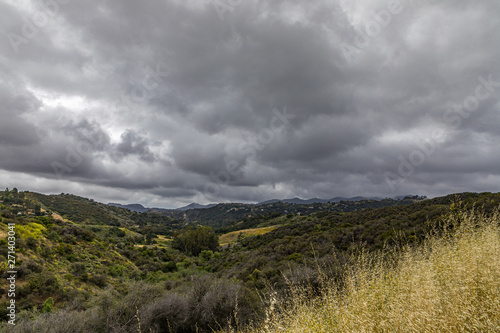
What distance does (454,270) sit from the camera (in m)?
4.16

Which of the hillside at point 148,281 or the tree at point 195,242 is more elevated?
the hillside at point 148,281

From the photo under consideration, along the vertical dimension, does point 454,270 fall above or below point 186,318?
above

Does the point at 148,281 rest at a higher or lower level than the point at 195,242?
higher

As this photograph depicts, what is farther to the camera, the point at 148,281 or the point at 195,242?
the point at 195,242

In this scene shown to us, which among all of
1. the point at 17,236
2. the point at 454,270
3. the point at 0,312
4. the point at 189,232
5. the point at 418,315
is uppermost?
the point at 454,270

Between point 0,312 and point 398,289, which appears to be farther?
point 0,312

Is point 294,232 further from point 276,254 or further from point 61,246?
point 61,246

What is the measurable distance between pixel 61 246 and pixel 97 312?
14929mm

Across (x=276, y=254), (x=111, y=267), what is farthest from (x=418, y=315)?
(x=111, y=267)

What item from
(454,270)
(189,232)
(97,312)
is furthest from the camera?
(189,232)

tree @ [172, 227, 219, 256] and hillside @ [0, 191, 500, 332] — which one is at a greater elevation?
hillside @ [0, 191, 500, 332]

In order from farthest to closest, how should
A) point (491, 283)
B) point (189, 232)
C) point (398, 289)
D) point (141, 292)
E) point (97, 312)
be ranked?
point (189, 232), point (141, 292), point (97, 312), point (398, 289), point (491, 283)

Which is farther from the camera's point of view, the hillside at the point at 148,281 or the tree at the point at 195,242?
the tree at the point at 195,242

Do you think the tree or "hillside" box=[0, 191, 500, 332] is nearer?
"hillside" box=[0, 191, 500, 332]
